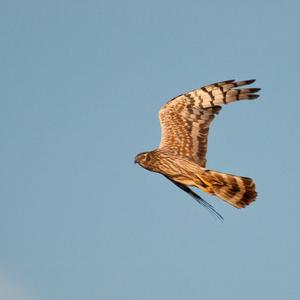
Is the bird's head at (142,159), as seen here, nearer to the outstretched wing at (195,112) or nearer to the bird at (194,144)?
the bird at (194,144)

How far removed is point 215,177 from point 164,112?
3.01 m

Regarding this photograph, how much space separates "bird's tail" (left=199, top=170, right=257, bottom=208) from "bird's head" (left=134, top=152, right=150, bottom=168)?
1.43 metres

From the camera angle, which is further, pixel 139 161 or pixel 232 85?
pixel 232 85

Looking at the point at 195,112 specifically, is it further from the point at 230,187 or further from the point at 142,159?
the point at 230,187

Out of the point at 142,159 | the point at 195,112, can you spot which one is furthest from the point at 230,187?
the point at 195,112

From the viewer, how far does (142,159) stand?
15602mm

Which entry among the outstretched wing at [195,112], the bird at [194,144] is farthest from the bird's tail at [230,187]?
the outstretched wing at [195,112]

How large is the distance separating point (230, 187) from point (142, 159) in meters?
2.13

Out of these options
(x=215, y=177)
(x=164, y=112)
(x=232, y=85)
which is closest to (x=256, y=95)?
(x=232, y=85)

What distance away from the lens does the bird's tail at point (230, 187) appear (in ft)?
46.8

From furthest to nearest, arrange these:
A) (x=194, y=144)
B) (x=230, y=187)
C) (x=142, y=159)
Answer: (x=194, y=144)
(x=142, y=159)
(x=230, y=187)

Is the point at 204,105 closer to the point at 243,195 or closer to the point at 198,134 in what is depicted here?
the point at 198,134

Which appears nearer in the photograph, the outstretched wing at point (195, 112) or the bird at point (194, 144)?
the bird at point (194, 144)

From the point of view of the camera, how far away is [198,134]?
1677cm
